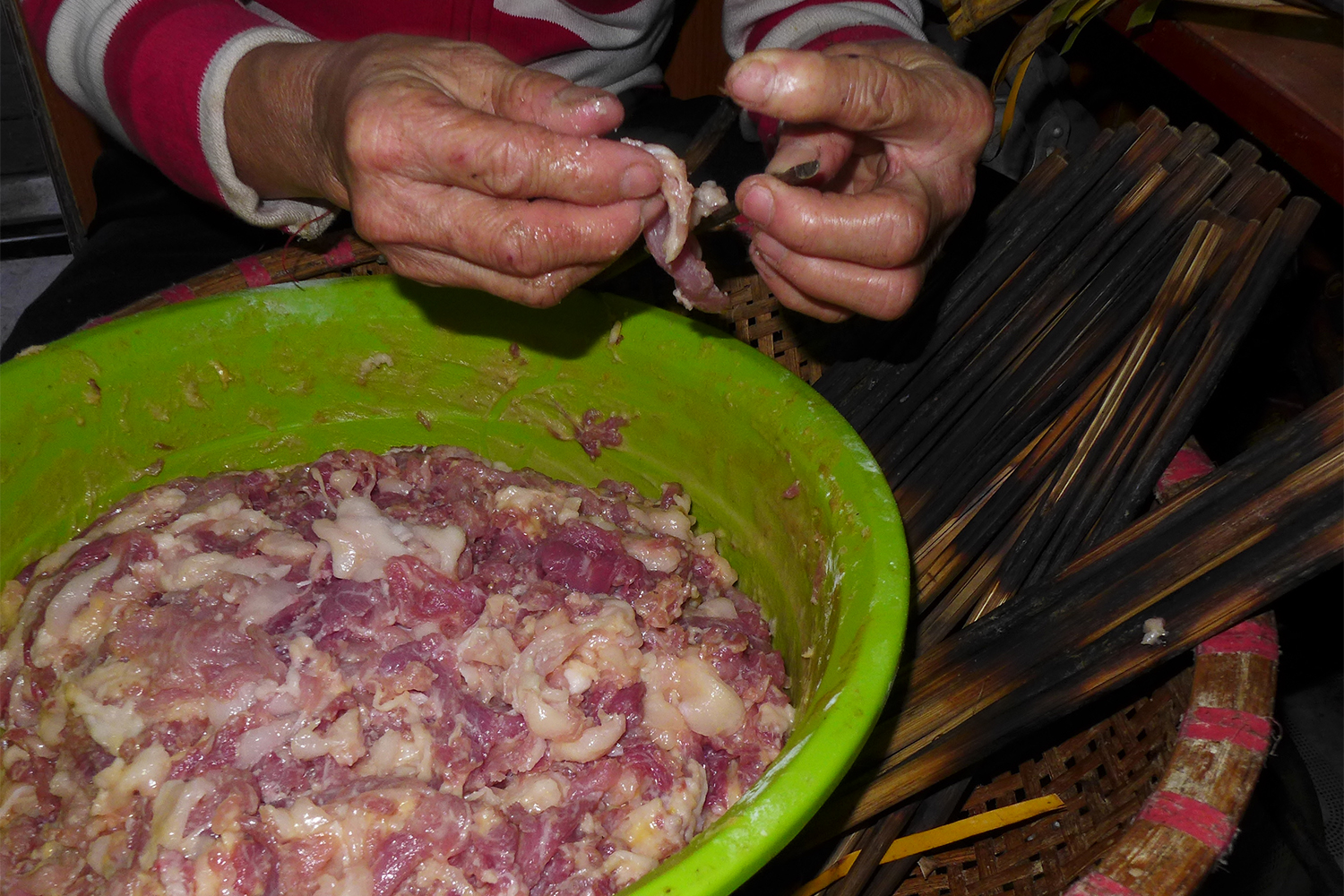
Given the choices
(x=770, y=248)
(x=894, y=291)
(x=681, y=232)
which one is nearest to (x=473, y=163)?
(x=681, y=232)

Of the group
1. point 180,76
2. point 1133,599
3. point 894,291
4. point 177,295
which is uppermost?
point 180,76

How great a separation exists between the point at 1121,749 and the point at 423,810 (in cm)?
98

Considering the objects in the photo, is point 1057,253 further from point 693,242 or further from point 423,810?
point 423,810

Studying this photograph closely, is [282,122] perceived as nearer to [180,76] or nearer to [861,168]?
[180,76]

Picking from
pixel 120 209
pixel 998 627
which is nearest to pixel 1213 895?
pixel 998 627

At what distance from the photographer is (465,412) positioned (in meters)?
1.62

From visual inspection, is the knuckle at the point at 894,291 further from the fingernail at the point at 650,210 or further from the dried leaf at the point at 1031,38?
the dried leaf at the point at 1031,38

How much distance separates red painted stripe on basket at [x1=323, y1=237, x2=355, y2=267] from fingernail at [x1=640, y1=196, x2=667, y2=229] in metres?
0.74

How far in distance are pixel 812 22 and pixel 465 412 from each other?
0.96m

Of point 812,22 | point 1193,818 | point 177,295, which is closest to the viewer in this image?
point 1193,818

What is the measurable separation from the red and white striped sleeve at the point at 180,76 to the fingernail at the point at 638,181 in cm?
65

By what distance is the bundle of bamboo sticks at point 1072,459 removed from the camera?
1160 millimetres

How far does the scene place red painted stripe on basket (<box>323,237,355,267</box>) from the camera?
5.27 ft

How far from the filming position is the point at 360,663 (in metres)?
1.18
